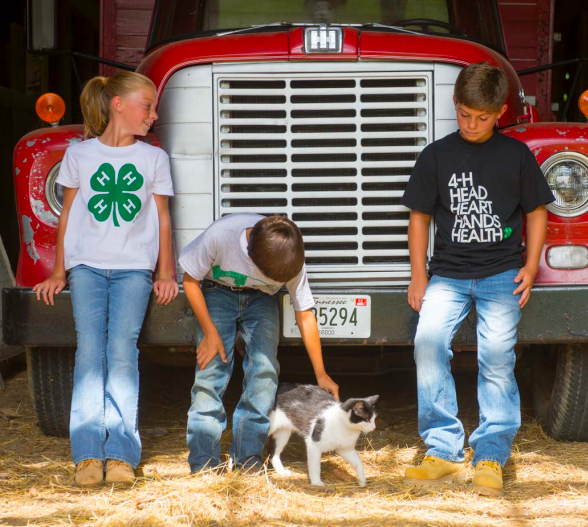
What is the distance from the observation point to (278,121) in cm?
370

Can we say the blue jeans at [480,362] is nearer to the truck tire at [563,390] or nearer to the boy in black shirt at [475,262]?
the boy in black shirt at [475,262]

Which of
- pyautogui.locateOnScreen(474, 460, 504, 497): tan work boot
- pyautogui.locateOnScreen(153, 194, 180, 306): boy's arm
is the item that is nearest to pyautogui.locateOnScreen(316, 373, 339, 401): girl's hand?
pyautogui.locateOnScreen(474, 460, 504, 497): tan work boot

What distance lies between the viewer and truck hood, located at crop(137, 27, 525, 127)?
370 centimetres

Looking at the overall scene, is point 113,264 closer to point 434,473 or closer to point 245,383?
point 245,383

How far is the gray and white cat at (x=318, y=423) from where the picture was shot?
3.43 meters

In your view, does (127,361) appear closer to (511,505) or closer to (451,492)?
(451,492)

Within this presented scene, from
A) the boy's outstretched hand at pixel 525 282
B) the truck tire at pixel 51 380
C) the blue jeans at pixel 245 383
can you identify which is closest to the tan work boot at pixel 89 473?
the blue jeans at pixel 245 383

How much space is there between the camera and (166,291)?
11.8ft

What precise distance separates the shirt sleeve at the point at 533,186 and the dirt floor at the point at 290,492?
3.90ft

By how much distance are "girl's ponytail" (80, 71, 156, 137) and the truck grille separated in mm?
427

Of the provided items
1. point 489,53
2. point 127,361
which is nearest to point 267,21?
point 489,53

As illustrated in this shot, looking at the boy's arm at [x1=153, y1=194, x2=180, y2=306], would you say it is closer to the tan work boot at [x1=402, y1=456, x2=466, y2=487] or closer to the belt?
the belt

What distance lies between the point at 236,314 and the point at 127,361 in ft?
1.66

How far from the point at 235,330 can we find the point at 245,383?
0.77 ft
